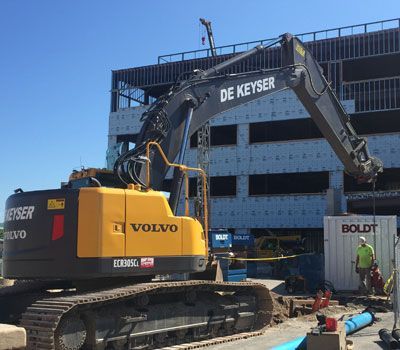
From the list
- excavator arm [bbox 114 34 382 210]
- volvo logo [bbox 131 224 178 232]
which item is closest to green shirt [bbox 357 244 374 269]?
excavator arm [bbox 114 34 382 210]

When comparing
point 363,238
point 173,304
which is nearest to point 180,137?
point 173,304

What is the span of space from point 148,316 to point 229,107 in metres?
4.68

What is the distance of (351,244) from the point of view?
58.6 ft

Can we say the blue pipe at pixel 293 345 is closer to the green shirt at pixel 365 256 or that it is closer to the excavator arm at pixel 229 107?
the excavator arm at pixel 229 107

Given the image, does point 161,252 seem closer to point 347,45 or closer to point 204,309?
point 204,309

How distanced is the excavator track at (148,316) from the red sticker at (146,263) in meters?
0.32

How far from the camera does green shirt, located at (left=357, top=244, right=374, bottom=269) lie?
16.5 meters

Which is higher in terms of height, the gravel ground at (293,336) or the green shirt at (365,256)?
the green shirt at (365,256)

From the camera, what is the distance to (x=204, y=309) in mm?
10062

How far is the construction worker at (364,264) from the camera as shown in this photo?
16.5 m

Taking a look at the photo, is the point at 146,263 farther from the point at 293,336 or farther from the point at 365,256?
the point at 365,256

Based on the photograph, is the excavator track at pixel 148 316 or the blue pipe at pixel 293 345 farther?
the blue pipe at pixel 293 345

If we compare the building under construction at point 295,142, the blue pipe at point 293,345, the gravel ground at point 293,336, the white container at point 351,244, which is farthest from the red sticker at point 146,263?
the building under construction at point 295,142

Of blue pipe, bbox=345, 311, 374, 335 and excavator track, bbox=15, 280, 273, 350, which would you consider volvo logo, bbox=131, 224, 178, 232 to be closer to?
excavator track, bbox=15, 280, 273, 350
